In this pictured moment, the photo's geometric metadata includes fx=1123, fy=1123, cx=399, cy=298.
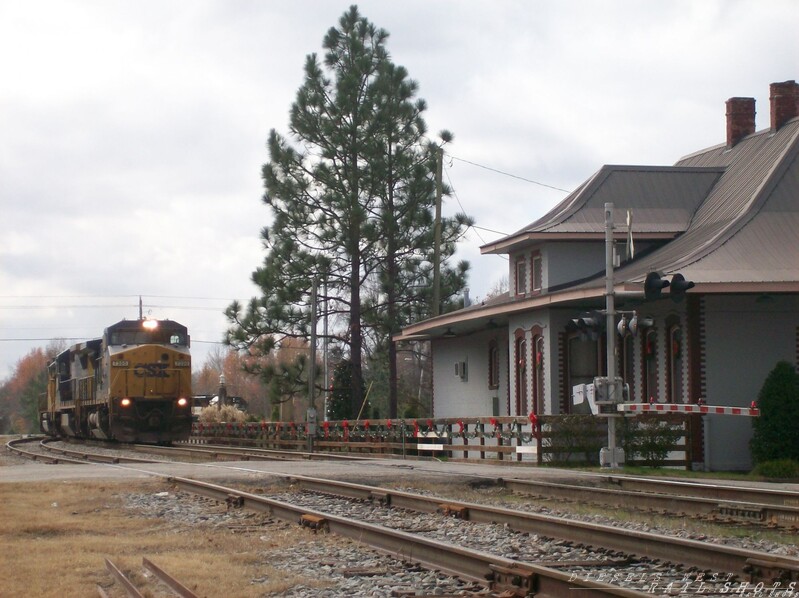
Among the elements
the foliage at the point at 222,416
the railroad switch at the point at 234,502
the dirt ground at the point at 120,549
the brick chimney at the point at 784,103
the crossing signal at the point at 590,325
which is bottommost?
the dirt ground at the point at 120,549

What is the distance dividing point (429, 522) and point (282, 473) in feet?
29.1

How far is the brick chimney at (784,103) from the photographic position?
34469mm

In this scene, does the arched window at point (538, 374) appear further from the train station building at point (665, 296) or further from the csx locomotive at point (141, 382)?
the csx locomotive at point (141, 382)

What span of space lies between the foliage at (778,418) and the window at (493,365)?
13.5 meters

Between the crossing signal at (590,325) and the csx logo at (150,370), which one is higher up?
the crossing signal at (590,325)

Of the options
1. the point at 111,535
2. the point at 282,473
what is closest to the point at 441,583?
the point at 111,535

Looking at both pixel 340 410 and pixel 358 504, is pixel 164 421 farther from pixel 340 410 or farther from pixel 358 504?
pixel 358 504

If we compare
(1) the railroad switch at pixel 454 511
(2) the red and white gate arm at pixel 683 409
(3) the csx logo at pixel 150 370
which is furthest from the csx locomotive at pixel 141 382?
(1) the railroad switch at pixel 454 511

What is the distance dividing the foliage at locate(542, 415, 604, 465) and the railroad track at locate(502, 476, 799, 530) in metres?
6.25

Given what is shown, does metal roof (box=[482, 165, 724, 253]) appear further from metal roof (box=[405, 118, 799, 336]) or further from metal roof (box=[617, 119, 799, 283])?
metal roof (box=[617, 119, 799, 283])

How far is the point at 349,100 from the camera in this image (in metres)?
48.2

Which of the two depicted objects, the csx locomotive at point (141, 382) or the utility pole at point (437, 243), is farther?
the utility pole at point (437, 243)

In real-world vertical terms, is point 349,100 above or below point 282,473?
above

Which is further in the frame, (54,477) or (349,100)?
(349,100)
